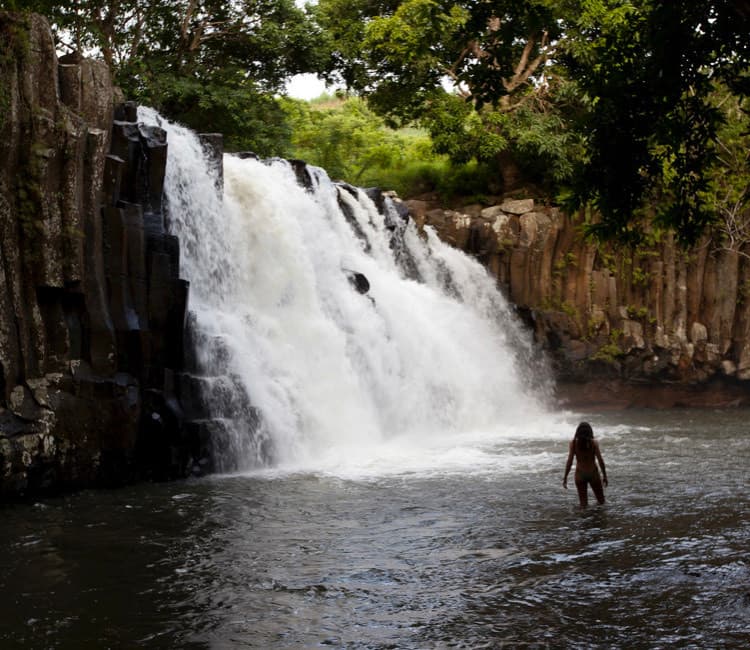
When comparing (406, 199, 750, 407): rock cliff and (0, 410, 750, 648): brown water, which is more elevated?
(406, 199, 750, 407): rock cliff

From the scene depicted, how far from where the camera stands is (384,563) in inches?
385

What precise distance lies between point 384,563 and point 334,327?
34.4 feet

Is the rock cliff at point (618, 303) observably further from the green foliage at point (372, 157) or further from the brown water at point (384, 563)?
the brown water at point (384, 563)

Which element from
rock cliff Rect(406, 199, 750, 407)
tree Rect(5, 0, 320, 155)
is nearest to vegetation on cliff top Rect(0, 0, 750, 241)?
tree Rect(5, 0, 320, 155)

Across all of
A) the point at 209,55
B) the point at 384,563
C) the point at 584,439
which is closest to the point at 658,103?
the point at 584,439

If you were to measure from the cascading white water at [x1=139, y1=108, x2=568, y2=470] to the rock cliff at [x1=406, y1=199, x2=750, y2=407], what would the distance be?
1015 mm

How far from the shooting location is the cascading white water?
56.2 feet

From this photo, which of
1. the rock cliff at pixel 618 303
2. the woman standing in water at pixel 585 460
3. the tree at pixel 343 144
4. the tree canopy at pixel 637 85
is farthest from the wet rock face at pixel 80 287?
the tree at pixel 343 144

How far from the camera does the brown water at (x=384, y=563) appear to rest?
7684 millimetres

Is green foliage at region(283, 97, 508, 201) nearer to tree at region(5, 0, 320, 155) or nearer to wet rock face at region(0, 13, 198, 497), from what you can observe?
tree at region(5, 0, 320, 155)

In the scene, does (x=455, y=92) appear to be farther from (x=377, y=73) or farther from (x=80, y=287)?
(x=80, y=287)

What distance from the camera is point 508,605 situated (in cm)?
827

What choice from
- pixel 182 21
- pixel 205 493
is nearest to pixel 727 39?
pixel 205 493

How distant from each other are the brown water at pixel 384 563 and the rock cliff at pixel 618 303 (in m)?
12.1
